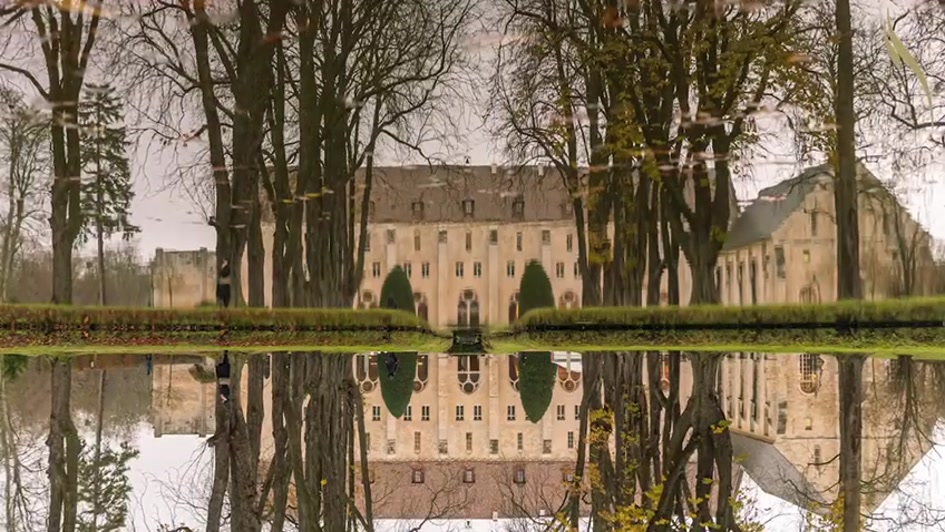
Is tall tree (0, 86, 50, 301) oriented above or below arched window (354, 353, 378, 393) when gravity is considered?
above

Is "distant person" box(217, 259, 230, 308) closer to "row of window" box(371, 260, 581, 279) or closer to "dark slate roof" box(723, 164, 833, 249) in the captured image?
"row of window" box(371, 260, 581, 279)

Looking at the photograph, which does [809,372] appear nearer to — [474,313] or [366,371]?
[366,371]

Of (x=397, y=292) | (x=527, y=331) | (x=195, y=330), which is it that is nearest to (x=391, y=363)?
(x=195, y=330)

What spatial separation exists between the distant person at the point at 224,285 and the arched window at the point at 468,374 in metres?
3.26

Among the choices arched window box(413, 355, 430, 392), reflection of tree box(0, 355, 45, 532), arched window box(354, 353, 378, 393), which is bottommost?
reflection of tree box(0, 355, 45, 532)

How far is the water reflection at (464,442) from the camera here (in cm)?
423

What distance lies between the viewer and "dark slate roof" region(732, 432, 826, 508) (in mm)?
4184

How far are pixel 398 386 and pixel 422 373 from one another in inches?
45.0

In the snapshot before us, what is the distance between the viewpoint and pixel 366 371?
20.5 feet

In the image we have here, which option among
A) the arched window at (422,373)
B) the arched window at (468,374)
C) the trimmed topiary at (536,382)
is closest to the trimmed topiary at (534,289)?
the arched window at (422,373)

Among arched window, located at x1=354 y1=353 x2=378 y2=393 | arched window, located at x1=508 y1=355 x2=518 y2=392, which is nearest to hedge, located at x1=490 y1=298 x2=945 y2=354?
arched window, located at x1=508 y1=355 x2=518 y2=392

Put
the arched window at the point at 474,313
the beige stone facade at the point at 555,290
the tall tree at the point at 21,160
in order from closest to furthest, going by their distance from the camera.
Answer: the beige stone facade at the point at 555,290, the tall tree at the point at 21,160, the arched window at the point at 474,313

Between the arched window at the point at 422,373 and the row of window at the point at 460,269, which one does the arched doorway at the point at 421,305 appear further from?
the arched window at the point at 422,373

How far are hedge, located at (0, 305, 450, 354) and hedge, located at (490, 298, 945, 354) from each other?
5.69ft
